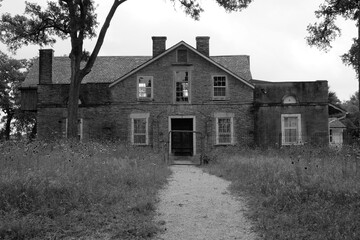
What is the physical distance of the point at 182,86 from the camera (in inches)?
1015

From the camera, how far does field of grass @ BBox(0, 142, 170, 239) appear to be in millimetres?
6605

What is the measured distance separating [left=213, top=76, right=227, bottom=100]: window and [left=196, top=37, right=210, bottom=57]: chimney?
7.27ft

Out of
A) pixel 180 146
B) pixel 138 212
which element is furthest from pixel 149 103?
pixel 138 212

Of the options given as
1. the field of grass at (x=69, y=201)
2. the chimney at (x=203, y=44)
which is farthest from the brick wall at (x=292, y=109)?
the field of grass at (x=69, y=201)

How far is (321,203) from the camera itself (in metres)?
7.73

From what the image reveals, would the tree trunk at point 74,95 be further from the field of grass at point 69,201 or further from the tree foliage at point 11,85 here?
the tree foliage at point 11,85

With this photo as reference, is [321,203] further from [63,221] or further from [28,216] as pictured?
[28,216]

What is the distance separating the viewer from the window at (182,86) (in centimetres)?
2567

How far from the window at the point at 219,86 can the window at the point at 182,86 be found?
175 centimetres

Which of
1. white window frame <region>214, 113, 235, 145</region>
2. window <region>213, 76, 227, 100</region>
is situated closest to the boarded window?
white window frame <region>214, 113, 235, 145</region>

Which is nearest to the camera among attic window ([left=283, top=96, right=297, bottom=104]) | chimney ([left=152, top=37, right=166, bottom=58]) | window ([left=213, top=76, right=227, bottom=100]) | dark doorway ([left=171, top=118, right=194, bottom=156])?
attic window ([left=283, top=96, right=297, bottom=104])

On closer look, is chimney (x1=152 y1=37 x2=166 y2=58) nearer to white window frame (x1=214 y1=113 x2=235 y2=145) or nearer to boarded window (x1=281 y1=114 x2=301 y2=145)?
white window frame (x1=214 y1=113 x2=235 y2=145)

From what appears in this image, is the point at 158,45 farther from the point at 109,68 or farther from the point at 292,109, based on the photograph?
the point at 292,109

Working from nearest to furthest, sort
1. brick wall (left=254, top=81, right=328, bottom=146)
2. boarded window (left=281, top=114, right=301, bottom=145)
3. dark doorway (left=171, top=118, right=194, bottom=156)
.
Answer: brick wall (left=254, top=81, right=328, bottom=146) < boarded window (left=281, top=114, right=301, bottom=145) < dark doorway (left=171, top=118, right=194, bottom=156)
